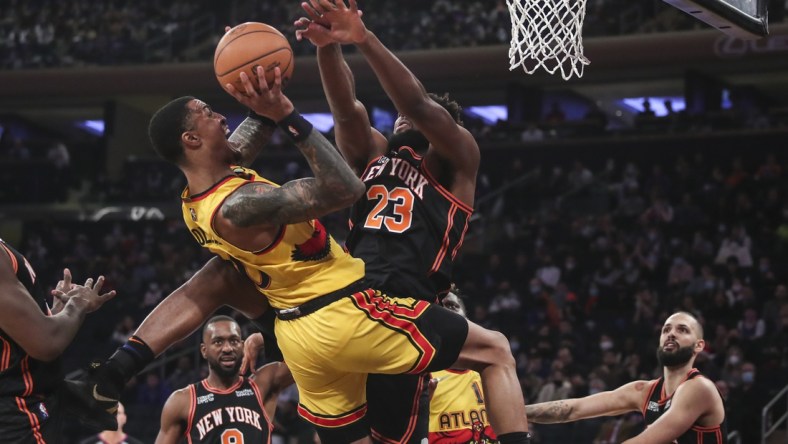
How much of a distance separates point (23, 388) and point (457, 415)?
332 cm

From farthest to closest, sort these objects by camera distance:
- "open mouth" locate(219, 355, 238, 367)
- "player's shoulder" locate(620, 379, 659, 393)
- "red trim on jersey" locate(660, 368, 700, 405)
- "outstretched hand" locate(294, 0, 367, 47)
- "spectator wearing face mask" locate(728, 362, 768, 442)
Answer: "spectator wearing face mask" locate(728, 362, 768, 442) < "open mouth" locate(219, 355, 238, 367) < "player's shoulder" locate(620, 379, 659, 393) < "red trim on jersey" locate(660, 368, 700, 405) < "outstretched hand" locate(294, 0, 367, 47)

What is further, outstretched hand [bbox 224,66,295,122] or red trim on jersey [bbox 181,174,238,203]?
red trim on jersey [bbox 181,174,238,203]

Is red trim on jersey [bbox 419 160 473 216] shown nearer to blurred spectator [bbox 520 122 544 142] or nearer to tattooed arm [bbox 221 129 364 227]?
tattooed arm [bbox 221 129 364 227]

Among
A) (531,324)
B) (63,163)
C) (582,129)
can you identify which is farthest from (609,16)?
(63,163)

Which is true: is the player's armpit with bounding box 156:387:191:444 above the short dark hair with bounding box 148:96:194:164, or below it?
below

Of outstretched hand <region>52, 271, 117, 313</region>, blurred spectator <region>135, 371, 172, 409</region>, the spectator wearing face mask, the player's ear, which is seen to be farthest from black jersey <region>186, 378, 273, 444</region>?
blurred spectator <region>135, 371, 172, 409</region>

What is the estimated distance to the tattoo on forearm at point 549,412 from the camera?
248 inches

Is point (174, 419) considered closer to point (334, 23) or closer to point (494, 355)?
point (494, 355)

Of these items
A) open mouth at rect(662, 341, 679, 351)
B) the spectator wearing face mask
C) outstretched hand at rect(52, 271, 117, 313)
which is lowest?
the spectator wearing face mask

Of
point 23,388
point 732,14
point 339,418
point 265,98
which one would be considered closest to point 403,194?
point 265,98

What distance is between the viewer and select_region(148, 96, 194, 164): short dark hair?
454cm

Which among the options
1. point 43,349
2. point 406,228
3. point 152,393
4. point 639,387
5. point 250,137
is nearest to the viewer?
point 43,349

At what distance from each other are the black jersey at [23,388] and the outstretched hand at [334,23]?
1513 mm

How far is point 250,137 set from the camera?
201 inches
